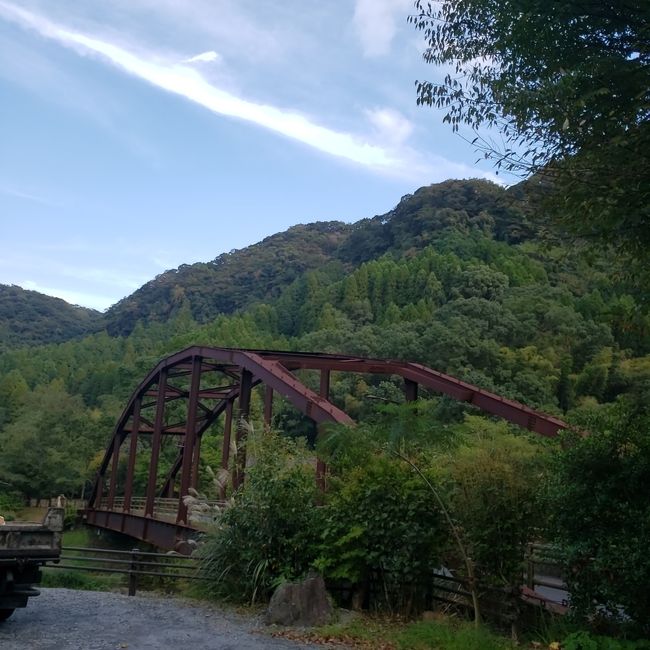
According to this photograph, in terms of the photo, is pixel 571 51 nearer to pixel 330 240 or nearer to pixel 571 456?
pixel 571 456

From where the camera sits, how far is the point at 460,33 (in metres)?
8.87

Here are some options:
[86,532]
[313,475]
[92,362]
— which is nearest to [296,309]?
[92,362]

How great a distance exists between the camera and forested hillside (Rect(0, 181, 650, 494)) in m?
36.9

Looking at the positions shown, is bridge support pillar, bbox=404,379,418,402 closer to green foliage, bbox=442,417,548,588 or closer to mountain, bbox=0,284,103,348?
green foliage, bbox=442,417,548,588

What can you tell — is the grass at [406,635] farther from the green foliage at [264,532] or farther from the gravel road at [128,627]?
the green foliage at [264,532]

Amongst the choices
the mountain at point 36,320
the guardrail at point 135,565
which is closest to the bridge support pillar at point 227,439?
the guardrail at point 135,565

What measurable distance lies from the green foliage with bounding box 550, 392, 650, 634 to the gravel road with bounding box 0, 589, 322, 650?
3.08 m

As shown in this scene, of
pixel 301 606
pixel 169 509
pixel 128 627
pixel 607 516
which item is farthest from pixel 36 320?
pixel 607 516

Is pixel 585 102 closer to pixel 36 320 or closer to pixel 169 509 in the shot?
pixel 169 509

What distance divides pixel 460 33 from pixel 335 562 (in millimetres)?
7122

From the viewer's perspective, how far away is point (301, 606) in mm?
8922

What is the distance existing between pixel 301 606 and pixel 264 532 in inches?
67.9

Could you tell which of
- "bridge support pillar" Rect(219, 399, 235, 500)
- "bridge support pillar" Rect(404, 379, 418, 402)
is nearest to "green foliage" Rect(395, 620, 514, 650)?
"bridge support pillar" Rect(219, 399, 235, 500)

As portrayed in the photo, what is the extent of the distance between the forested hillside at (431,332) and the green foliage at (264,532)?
175 inches
